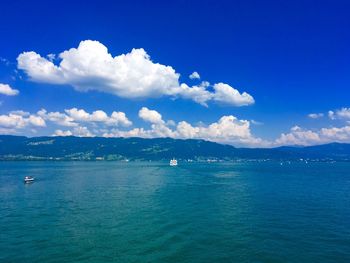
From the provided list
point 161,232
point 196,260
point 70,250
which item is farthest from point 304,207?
point 70,250

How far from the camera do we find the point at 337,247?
2221 inches

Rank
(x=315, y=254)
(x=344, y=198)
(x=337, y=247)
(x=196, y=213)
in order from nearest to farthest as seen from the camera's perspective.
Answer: (x=315, y=254) < (x=337, y=247) < (x=196, y=213) < (x=344, y=198)

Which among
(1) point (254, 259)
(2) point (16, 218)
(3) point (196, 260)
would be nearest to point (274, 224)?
(1) point (254, 259)

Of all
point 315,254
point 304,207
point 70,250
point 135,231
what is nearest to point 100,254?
point 70,250

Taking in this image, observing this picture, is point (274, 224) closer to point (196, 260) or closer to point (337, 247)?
point (337, 247)

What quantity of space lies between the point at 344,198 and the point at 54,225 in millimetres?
Result: 100749

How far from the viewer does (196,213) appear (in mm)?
86062

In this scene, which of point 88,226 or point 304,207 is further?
point 304,207

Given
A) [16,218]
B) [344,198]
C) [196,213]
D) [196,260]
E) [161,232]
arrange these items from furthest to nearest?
[344,198]
[196,213]
[16,218]
[161,232]
[196,260]

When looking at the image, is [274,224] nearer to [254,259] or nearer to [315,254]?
[315,254]

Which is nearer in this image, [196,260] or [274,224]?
[196,260]

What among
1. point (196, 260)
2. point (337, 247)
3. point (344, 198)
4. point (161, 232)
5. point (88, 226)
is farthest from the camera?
point (344, 198)

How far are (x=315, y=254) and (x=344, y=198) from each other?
73239 mm

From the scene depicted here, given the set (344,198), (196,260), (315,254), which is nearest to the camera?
(196,260)
